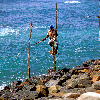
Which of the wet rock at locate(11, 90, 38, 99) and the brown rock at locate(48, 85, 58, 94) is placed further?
the brown rock at locate(48, 85, 58, 94)

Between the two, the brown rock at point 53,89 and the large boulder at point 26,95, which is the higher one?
the brown rock at point 53,89

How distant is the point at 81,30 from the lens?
50844mm

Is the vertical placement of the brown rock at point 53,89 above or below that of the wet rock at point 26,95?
above

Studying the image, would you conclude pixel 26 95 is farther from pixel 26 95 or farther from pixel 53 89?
pixel 53 89

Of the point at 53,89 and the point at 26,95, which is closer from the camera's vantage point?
the point at 26,95

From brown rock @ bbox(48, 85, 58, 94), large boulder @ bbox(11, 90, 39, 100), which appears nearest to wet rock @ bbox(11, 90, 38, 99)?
large boulder @ bbox(11, 90, 39, 100)

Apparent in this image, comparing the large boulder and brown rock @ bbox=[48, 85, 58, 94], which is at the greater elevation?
brown rock @ bbox=[48, 85, 58, 94]

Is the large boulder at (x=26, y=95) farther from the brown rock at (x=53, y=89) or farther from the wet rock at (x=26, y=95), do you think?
the brown rock at (x=53, y=89)

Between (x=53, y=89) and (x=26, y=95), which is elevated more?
(x=53, y=89)

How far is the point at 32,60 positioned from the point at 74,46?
9512 mm

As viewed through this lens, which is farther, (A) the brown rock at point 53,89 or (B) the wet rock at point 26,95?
(A) the brown rock at point 53,89

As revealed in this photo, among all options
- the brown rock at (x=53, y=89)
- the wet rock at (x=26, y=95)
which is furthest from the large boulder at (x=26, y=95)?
the brown rock at (x=53, y=89)

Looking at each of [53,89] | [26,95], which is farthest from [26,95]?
[53,89]

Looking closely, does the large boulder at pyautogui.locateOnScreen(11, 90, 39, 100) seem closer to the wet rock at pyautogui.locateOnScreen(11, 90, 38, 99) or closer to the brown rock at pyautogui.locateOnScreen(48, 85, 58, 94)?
the wet rock at pyautogui.locateOnScreen(11, 90, 38, 99)
